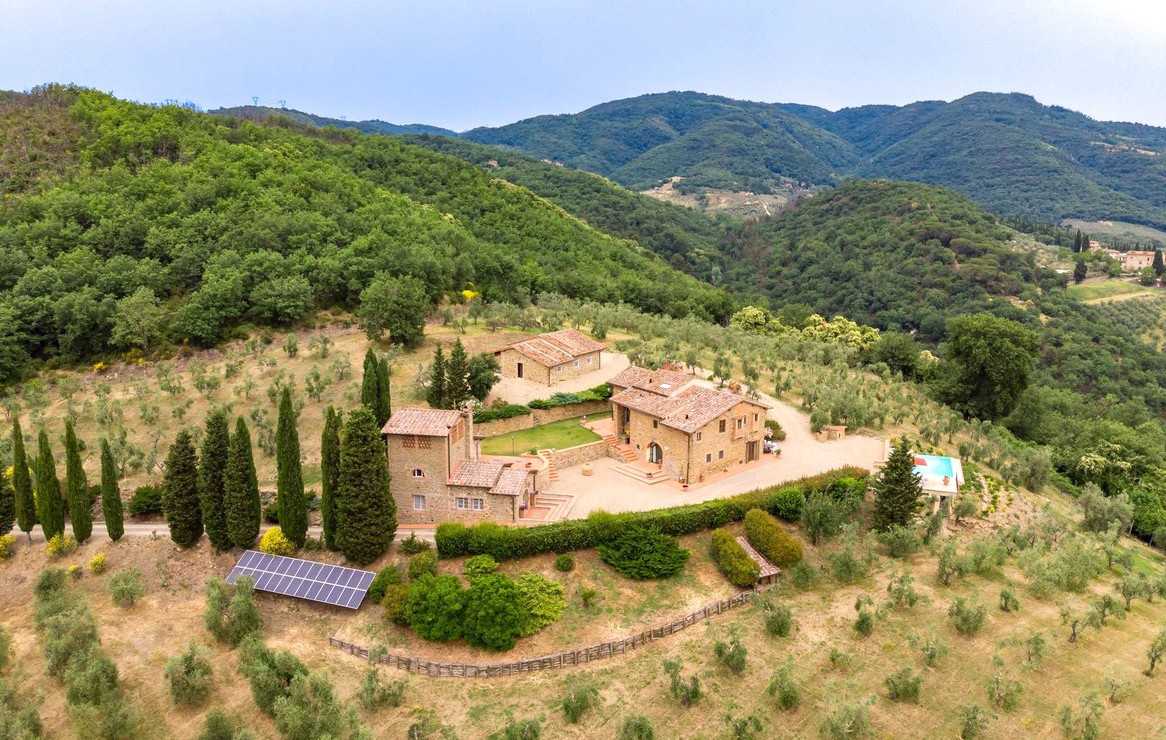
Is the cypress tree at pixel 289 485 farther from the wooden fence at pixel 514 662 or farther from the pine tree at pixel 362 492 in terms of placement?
the wooden fence at pixel 514 662

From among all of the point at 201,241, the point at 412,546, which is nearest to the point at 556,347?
the point at 412,546

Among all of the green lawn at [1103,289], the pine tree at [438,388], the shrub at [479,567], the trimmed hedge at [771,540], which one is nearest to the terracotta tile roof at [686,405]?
the trimmed hedge at [771,540]

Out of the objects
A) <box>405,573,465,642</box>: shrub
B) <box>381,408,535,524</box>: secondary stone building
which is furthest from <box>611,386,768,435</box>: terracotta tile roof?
<box>405,573,465,642</box>: shrub

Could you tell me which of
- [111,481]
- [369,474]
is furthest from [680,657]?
[111,481]

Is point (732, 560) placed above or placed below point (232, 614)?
above

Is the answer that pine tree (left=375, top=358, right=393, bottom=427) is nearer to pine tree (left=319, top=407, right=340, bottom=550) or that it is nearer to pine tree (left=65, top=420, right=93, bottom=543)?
pine tree (left=319, top=407, right=340, bottom=550)

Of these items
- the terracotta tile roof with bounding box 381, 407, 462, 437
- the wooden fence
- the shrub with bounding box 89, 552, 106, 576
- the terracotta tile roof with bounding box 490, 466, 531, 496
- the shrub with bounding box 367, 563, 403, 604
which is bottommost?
the wooden fence

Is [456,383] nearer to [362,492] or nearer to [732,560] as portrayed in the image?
[362,492]
